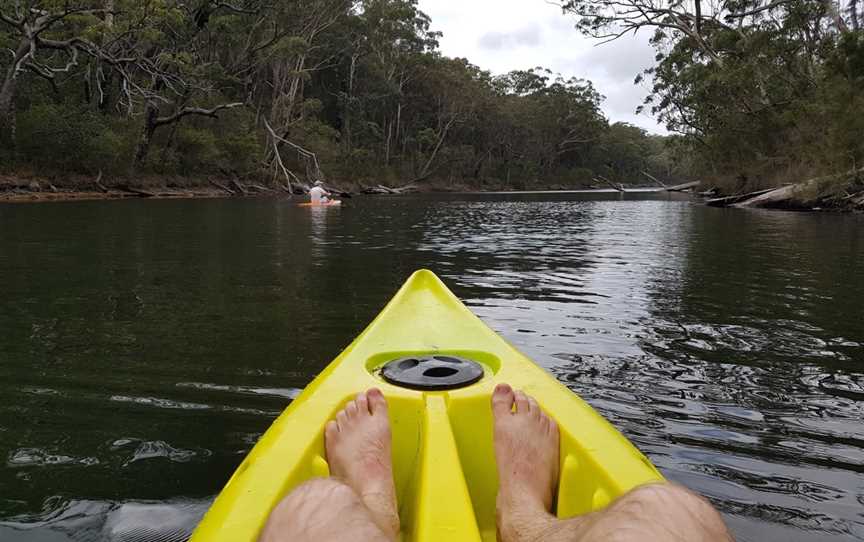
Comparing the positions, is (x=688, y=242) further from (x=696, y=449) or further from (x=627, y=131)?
(x=627, y=131)

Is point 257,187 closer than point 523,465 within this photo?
No

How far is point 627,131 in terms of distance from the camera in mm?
76562

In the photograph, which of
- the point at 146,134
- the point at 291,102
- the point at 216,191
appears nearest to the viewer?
the point at 146,134

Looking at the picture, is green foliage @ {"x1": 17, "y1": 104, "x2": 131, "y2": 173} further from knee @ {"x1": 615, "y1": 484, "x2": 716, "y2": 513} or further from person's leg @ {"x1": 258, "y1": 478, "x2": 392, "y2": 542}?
knee @ {"x1": 615, "y1": 484, "x2": 716, "y2": 513}

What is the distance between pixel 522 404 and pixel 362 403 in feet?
1.70

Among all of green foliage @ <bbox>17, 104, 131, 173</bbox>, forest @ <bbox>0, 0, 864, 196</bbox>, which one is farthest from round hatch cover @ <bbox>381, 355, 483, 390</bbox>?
green foliage @ <bbox>17, 104, 131, 173</bbox>

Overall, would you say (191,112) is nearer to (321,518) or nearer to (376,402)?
(376,402)

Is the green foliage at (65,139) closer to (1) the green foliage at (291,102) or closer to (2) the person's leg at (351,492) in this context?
(1) the green foliage at (291,102)

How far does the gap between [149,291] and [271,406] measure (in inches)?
121

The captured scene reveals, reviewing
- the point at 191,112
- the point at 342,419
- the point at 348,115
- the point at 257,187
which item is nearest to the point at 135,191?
the point at 191,112

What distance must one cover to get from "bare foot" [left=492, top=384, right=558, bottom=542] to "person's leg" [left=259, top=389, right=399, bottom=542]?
0.97ft

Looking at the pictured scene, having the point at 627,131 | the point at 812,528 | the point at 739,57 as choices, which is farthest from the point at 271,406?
the point at 627,131

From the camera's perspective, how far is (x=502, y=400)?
76.0 inches

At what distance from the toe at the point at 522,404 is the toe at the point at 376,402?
43 centimetres
